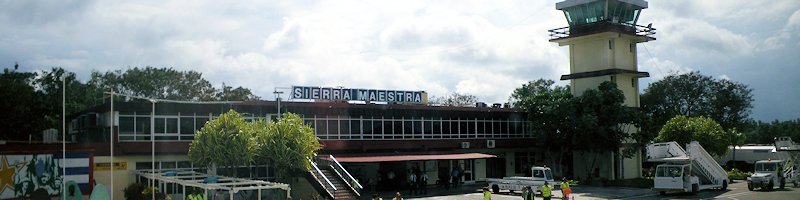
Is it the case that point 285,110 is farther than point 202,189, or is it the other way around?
point 285,110

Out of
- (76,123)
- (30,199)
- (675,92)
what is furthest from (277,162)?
(675,92)

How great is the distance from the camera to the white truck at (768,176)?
147 ft

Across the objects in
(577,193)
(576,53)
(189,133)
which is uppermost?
(576,53)

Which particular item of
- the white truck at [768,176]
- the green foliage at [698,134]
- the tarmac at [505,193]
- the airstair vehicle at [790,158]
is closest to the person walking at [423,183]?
the tarmac at [505,193]

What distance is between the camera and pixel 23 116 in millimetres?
54250

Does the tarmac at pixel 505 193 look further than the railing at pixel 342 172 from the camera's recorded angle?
Yes

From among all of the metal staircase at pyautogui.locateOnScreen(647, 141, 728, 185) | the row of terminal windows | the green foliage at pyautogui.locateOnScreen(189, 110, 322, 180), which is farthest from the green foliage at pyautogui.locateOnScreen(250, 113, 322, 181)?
the metal staircase at pyautogui.locateOnScreen(647, 141, 728, 185)

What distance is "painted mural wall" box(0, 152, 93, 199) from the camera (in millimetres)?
33406

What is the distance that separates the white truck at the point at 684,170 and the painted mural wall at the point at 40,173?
30019 millimetres

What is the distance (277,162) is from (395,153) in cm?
1304

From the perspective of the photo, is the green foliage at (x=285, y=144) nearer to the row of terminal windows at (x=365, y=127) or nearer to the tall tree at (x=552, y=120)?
the row of terminal windows at (x=365, y=127)

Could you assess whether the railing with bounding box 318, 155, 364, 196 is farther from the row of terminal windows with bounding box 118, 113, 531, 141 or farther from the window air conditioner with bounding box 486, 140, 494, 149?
the window air conditioner with bounding box 486, 140, 494, 149

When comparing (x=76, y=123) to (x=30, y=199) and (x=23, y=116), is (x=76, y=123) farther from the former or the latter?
(x=30, y=199)

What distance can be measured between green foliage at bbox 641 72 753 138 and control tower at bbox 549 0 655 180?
93.3 feet
